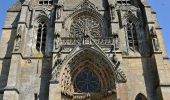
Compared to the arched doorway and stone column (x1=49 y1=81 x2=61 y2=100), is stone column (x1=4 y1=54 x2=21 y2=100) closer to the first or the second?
stone column (x1=49 y1=81 x2=61 y2=100)

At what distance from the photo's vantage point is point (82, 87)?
1767 cm

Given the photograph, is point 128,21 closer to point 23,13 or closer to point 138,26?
point 138,26

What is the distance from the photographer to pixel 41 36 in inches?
787

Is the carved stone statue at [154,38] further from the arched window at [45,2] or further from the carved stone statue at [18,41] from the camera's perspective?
the carved stone statue at [18,41]

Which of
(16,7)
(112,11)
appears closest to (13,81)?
(16,7)

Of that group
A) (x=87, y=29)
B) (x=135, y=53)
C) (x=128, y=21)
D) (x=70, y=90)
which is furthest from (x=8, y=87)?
(x=128, y=21)

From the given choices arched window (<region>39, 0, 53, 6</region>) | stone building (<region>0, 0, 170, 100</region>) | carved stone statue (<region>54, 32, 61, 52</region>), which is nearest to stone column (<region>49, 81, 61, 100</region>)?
stone building (<region>0, 0, 170, 100</region>)

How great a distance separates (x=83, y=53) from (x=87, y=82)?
2014mm

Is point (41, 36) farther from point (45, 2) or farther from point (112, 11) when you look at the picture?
point (112, 11)

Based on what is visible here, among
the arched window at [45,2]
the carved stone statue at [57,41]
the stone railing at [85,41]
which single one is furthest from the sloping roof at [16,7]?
the stone railing at [85,41]

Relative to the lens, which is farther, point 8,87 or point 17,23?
point 17,23

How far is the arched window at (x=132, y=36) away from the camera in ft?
64.3

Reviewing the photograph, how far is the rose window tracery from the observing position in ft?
66.3

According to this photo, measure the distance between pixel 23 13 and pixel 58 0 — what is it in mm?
3062
